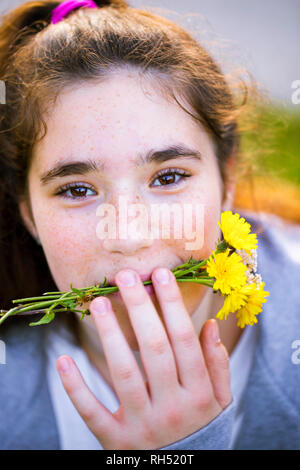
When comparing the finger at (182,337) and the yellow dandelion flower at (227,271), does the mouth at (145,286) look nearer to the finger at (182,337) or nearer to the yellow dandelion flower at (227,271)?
the finger at (182,337)

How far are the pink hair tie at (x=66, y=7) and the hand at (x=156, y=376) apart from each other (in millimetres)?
905

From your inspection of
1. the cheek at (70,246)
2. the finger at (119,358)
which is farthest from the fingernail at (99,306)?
the cheek at (70,246)

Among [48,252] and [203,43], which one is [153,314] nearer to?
[48,252]

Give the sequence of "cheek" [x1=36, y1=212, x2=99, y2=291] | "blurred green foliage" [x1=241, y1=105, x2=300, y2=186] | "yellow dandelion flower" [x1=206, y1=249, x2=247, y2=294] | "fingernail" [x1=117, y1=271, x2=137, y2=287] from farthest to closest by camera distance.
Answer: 1. "blurred green foliage" [x1=241, y1=105, x2=300, y2=186]
2. "cheek" [x1=36, y1=212, x2=99, y2=291]
3. "fingernail" [x1=117, y1=271, x2=137, y2=287]
4. "yellow dandelion flower" [x1=206, y1=249, x2=247, y2=294]

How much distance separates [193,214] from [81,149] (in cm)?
35

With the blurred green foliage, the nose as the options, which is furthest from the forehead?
the blurred green foliage

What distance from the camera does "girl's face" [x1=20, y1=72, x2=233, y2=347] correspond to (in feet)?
3.90

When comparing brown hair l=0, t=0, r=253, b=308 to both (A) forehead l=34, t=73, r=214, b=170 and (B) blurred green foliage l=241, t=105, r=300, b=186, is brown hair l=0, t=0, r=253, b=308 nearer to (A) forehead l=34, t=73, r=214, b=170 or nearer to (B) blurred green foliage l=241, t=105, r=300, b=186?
(A) forehead l=34, t=73, r=214, b=170

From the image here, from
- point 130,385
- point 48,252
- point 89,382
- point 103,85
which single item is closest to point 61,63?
point 103,85

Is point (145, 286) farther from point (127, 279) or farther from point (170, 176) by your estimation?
point (170, 176)

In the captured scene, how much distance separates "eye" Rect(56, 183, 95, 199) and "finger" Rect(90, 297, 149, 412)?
0.31 meters

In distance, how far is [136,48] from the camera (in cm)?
131

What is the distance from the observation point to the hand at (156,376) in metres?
1.17

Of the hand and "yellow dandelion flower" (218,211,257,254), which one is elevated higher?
"yellow dandelion flower" (218,211,257,254)
